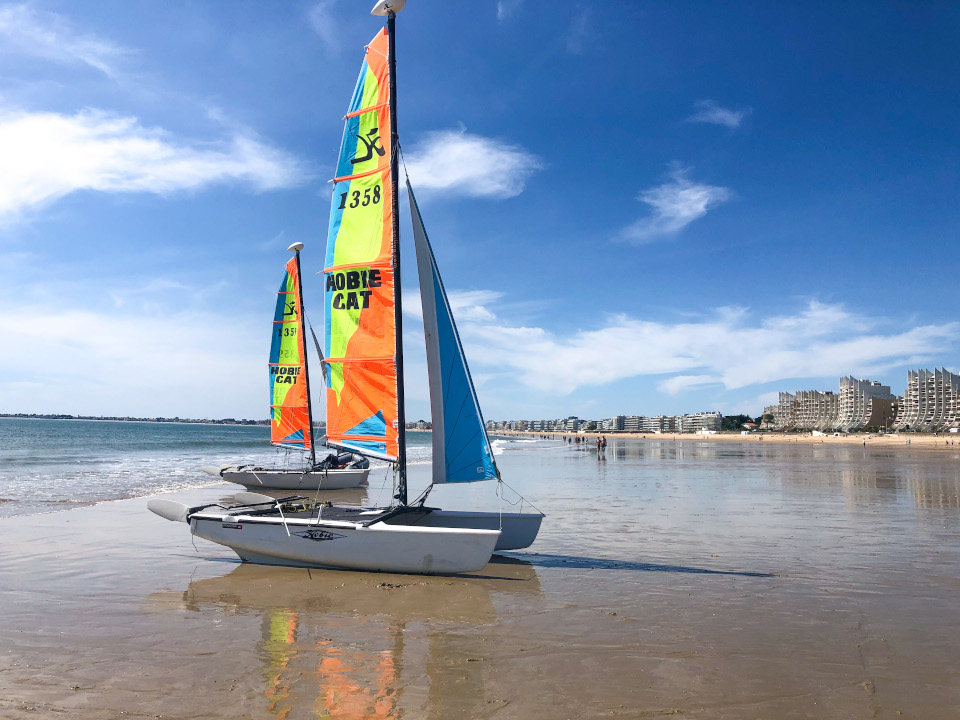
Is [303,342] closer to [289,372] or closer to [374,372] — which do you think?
[289,372]

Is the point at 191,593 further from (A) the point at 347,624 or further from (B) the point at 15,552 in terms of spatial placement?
(B) the point at 15,552

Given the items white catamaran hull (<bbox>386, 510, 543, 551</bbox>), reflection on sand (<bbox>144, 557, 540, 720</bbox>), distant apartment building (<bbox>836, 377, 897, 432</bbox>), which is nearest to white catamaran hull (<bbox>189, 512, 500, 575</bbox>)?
reflection on sand (<bbox>144, 557, 540, 720</bbox>)

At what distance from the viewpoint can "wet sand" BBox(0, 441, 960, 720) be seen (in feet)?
18.3

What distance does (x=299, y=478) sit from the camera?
25078 mm

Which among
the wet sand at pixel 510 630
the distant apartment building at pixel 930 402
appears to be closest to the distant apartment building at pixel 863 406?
the distant apartment building at pixel 930 402

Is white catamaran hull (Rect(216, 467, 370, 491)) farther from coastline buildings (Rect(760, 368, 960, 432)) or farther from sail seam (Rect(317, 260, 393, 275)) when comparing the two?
coastline buildings (Rect(760, 368, 960, 432))

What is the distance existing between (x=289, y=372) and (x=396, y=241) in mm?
16444

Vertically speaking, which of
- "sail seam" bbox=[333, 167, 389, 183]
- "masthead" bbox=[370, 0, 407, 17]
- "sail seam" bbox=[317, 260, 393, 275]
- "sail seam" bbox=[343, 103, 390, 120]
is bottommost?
"sail seam" bbox=[317, 260, 393, 275]

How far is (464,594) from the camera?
9.30 m

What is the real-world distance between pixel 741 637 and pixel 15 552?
13048 millimetres

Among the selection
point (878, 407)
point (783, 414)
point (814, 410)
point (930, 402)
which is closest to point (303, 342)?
point (930, 402)

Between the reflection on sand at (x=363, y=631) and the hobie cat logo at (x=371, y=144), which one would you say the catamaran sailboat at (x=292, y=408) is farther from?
the reflection on sand at (x=363, y=631)

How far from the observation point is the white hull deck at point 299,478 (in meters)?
24.8

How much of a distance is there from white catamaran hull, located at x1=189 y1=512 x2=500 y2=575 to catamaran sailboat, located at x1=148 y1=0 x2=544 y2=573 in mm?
29
